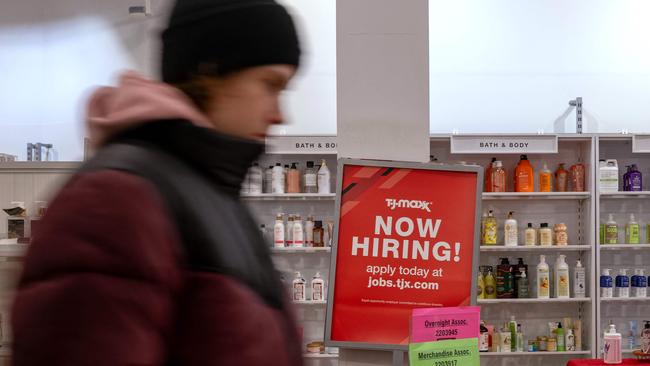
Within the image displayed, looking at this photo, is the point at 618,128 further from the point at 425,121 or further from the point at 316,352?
the point at 425,121

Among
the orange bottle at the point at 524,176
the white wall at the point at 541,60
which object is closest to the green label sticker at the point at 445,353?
→ the orange bottle at the point at 524,176

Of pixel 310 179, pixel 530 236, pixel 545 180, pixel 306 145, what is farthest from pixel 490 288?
pixel 306 145

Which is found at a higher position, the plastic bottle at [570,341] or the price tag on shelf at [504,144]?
the price tag on shelf at [504,144]

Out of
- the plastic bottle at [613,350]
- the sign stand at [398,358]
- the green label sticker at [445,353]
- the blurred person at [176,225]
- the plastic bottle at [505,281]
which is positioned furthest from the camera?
the plastic bottle at [505,281]

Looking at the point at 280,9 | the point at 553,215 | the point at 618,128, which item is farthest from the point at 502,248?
the point at 280,9

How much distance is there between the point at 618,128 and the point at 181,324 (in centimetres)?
799

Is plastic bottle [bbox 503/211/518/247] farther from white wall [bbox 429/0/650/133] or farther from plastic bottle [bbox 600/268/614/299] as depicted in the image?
white wall [bbox 429/0/650/133]

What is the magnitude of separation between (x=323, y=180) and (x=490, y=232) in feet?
5.29

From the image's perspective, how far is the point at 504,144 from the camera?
7.21 m

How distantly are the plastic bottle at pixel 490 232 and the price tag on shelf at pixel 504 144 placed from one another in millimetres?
663

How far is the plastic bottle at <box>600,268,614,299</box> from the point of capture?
24.1ft

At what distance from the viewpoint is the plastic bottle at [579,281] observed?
7375 mm

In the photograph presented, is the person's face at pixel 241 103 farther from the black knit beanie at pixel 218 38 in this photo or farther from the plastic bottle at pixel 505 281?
the plastic bottle at pixel 505 281

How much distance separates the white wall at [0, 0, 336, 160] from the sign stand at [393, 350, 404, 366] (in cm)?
500
